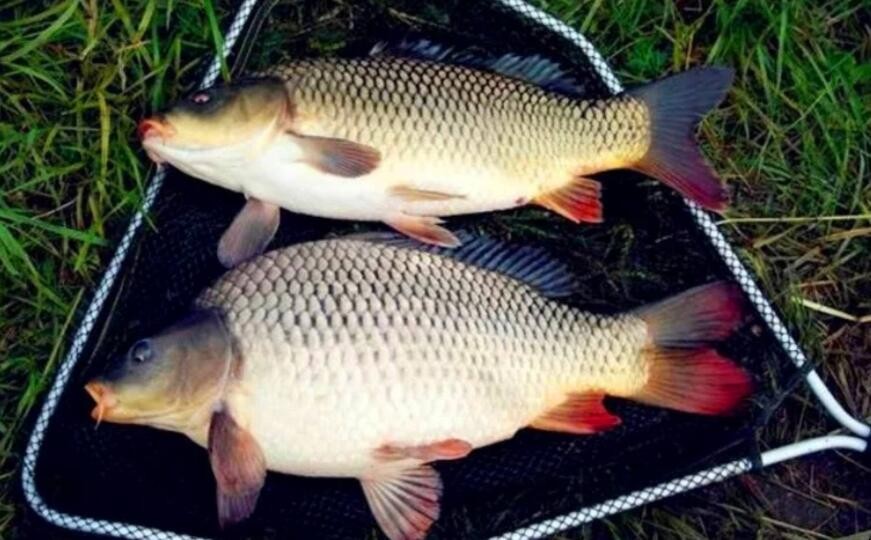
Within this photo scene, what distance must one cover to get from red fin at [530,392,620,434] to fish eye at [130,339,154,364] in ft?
1.84

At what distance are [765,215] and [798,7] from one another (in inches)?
13.7

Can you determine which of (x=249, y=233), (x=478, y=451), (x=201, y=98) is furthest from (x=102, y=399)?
(x=478, y=451)

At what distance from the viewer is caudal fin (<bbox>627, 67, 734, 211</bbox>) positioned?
225cm

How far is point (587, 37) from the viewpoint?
8.14ft

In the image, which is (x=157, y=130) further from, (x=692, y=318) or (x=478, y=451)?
(x=692, y=318)

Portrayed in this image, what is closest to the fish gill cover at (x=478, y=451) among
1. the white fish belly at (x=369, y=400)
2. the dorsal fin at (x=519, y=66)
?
the dorsal fin at (x=519, y=66)

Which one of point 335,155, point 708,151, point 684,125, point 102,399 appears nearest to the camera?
point 102,399

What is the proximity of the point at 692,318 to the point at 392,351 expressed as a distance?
45 centimetres

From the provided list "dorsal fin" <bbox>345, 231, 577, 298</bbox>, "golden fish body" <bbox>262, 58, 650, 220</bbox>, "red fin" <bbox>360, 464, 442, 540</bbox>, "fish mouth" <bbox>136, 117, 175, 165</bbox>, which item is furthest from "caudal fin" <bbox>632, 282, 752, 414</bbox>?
"fish mouth" <bbox>136, 117, 175, 165</bbox>

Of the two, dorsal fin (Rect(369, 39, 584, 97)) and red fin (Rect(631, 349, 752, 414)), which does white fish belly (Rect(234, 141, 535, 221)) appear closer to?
dorsal fin (Rect(369, 39, 584, 97))

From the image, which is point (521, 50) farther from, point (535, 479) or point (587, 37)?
point (535, 479)

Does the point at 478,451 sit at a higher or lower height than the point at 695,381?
lower

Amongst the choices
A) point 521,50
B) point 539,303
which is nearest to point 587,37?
point 521,50

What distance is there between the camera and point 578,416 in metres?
2.19
